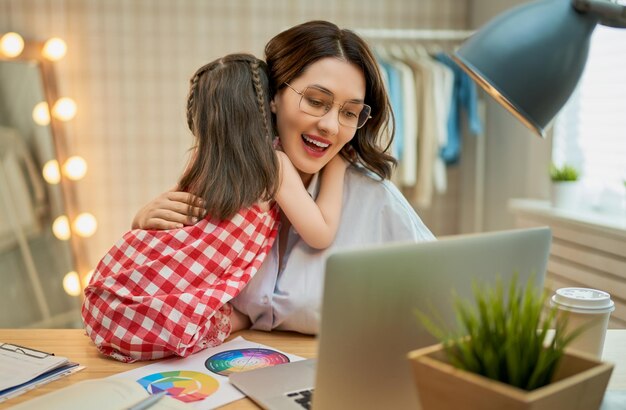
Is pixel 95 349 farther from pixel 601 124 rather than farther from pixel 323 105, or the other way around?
pixel 601 124

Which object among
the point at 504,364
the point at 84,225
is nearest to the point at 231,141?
the point at 504,364

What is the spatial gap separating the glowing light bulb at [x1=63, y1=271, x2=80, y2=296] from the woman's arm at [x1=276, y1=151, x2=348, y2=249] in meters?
2.26

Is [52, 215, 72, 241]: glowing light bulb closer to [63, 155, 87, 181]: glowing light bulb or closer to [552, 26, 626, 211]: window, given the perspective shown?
[63, 155, 87, 181]: glowing light bulb

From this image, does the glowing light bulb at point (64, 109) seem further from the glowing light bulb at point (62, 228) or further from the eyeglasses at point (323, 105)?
the eyeglasses at point (323, 105)

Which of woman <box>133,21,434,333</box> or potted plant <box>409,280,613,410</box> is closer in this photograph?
potted plant <box>409,280,613,410</box>

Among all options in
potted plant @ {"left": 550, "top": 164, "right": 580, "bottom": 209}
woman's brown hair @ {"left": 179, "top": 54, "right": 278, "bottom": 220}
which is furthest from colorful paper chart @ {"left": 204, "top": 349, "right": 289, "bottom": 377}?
potted plant @ {"left": 550, "top": 164, "right": 580, "bottom": 209}

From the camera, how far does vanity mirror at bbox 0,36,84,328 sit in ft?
10.2

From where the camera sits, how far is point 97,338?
122 cm

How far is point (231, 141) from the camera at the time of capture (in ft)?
4.33

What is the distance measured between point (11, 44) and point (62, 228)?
3.16 feet

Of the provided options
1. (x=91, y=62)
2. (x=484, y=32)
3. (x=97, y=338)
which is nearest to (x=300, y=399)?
(x=97, y=338)

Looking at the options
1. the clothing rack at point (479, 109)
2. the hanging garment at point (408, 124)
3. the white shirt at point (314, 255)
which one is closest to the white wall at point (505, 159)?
the clothing rack at point (479, 109)

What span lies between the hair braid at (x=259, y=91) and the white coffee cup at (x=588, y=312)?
2.14ft

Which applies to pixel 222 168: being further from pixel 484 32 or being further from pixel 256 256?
pixel 484 32
